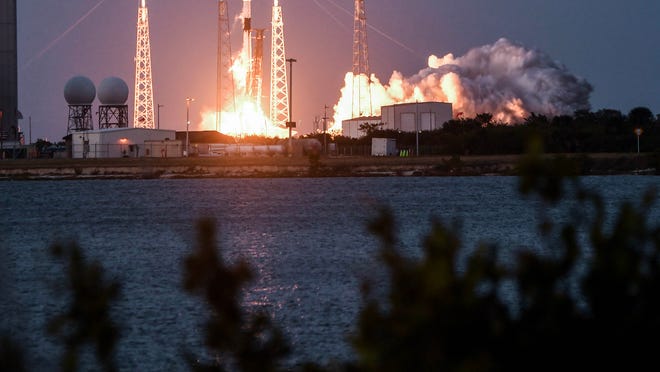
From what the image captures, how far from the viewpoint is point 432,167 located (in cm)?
7488

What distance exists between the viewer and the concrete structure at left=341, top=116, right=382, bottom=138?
117 meters

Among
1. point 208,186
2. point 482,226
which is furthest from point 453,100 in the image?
point 482,226

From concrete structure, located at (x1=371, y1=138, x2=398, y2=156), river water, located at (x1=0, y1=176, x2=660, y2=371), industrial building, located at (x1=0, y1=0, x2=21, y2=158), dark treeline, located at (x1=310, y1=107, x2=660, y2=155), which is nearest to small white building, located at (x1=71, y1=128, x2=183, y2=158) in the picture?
industrial building, located at (x1=0, y1=0, x2=21, y2=158)

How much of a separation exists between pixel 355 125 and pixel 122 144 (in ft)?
101

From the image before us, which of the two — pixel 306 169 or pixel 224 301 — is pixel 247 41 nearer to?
pixel 306 169

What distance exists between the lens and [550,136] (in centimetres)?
8444

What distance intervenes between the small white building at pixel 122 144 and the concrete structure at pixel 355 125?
26.4 meters

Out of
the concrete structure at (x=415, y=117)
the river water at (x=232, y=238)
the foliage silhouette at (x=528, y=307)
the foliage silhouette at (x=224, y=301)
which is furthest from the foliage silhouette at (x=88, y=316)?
the concrete structure at (x=415, y=117)

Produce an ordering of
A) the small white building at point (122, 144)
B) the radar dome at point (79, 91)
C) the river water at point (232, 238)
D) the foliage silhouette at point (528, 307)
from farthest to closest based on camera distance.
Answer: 1. the radar dome at point (79, 91)
2. the small white building at point (122, 144)
3. the river water at point (232, 238)
4. the foliage silhouette at point (528, 307)

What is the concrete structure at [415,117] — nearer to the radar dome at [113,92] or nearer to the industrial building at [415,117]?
the industrial building at [415,117]

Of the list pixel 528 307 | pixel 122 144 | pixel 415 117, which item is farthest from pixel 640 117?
pixel 528 307

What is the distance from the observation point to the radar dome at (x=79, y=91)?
375 ft

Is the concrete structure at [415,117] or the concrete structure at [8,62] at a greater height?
the concrete structure at [8,62]

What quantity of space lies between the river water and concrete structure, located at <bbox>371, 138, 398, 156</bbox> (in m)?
24.7
